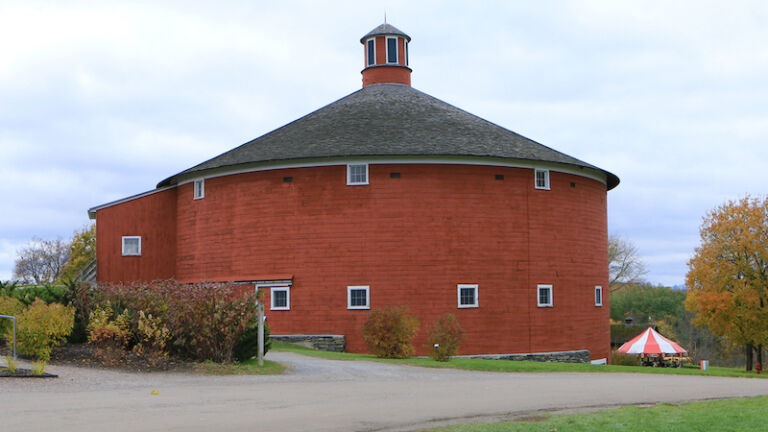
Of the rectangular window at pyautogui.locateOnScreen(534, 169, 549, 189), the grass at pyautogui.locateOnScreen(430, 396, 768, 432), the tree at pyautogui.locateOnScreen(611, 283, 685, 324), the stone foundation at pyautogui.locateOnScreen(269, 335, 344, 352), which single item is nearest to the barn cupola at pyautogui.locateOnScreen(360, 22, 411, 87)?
the rectangular window at pyautogui.locateOnScreen(534, 169, 549, 189)

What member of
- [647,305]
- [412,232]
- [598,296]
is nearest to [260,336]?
[412,232]

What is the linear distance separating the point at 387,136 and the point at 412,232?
383 centimetres

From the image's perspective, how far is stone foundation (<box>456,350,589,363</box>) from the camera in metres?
26.5

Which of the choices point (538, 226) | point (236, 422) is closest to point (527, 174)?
point (538, 226)

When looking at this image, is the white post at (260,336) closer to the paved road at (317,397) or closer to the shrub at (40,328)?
the paved road at (317,397)

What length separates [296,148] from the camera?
2828 cm

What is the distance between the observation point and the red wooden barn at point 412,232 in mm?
26578

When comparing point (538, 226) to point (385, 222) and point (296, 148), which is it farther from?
point (296, 148)

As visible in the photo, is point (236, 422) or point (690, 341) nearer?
point (236, 422)

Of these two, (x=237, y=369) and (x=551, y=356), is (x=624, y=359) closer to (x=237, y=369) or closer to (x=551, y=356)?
(x=551, y=356)

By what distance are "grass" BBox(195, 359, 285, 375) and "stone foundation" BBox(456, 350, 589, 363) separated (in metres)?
10.0

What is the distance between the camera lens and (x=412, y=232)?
1048 inches

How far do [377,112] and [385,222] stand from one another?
638 cm

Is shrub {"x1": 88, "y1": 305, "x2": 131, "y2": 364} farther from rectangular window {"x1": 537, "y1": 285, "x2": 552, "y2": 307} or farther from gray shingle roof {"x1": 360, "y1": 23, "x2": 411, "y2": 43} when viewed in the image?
gray shingle roof {"x1": 360, "y1": 23, "x2": 411, "y2": 43}
